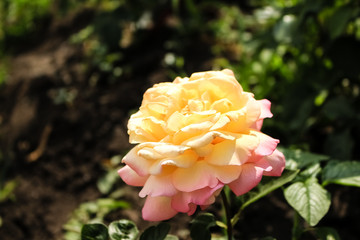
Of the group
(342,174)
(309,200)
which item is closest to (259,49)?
(342,174)

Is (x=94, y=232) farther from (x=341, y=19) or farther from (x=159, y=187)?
(x=341, y=19)

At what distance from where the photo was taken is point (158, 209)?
0.88m

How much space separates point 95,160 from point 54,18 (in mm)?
2190

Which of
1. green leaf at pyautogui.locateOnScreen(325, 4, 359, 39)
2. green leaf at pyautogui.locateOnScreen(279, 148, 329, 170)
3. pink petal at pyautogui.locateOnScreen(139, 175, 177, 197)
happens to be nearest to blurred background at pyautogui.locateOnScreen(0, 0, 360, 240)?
green leaf at pyautogui.locateOnScreen(325, 4, 359, 39)

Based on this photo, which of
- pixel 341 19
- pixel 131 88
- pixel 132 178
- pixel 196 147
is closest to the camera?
pixel 196 147

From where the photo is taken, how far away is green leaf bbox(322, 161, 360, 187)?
107 centimetres

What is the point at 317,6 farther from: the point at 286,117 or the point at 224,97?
the point at 224,97

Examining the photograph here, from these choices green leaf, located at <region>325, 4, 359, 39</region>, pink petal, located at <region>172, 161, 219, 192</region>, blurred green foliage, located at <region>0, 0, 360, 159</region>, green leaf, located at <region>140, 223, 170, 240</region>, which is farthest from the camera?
blurred green foliage, located at <region>0, 0, 360, 159</region>

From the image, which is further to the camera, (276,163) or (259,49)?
(259,49)

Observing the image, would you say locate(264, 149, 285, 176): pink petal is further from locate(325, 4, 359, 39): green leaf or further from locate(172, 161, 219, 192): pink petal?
Result: locate(325, 4, 359, 39): green leaf

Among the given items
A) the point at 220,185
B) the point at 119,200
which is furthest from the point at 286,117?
the point at 220,185

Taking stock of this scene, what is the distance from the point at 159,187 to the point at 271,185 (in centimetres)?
33

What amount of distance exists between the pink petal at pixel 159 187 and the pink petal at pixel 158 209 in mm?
41

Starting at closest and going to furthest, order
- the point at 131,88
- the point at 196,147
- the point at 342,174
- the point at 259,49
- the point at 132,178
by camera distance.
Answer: the point at 196,147 → the point at 132,178 → the point at 342,174 → the point at 259,49 → the point at 131,88
